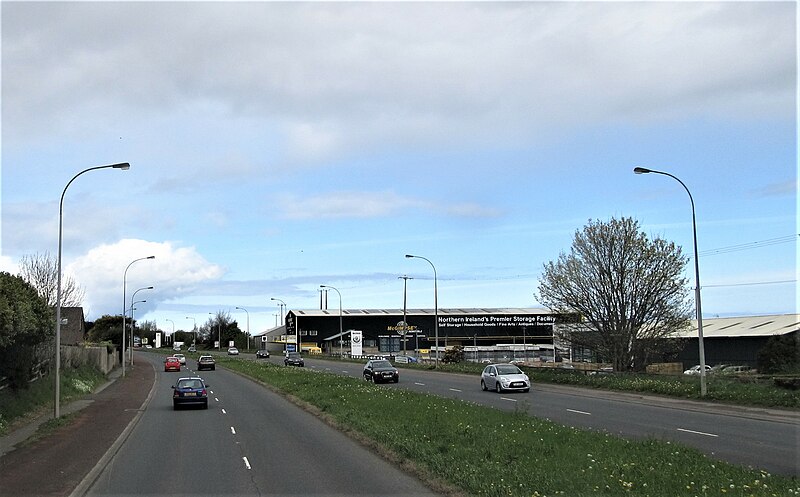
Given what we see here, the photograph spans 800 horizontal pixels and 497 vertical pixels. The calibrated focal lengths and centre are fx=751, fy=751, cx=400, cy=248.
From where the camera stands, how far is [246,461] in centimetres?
1669

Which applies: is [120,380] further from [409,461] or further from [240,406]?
[409,461]

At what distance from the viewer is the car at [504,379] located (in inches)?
1501

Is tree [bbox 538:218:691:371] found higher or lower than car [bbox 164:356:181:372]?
higher

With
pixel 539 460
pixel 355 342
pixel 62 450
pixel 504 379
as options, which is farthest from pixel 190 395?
pixel 355 342

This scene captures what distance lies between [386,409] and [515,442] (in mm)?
9644

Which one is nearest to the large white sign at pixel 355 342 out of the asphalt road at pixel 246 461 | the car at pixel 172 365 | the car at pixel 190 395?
the car at pixel 172 365

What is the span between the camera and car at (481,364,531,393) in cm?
3812

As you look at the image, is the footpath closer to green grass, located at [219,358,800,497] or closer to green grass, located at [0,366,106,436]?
green grass, located at [0,366,106,436]

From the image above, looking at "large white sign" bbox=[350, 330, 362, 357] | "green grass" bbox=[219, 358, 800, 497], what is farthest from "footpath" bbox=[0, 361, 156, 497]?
"large white sign" bbox=[350, 330, 362, 357]

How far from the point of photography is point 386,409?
24609 mm

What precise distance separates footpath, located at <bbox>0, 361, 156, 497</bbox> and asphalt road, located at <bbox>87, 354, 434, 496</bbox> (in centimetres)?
57

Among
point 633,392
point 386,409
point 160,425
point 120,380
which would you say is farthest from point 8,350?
point 120,380

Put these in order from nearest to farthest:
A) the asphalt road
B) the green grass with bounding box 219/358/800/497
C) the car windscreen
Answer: the green grass with bounding box 219/358/800/497, the asphalt road, the car windscreen

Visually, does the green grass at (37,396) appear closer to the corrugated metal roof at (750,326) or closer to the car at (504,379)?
the car at (504,379)
